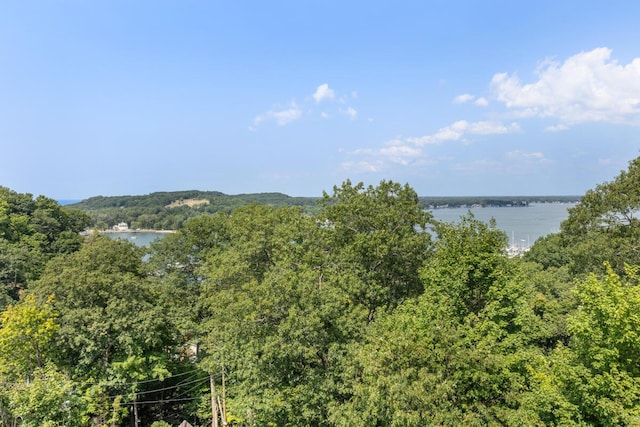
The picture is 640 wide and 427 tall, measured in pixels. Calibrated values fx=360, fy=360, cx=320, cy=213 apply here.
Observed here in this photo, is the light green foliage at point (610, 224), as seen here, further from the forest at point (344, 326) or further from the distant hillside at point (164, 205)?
the distant hillside at point (164, 205)

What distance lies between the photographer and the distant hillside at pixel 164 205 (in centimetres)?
10238

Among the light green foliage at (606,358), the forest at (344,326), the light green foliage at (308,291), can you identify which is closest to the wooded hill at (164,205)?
the forest at (344,326)

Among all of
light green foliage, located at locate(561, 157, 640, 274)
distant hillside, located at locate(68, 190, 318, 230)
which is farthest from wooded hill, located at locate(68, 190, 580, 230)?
light green foliage, located at locate(561, 157, 640, 274)

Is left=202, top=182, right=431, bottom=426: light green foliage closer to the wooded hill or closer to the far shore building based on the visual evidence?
the wooded hill

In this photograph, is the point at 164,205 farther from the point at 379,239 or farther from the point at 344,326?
the point at 344,326

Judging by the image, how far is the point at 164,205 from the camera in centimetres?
13325

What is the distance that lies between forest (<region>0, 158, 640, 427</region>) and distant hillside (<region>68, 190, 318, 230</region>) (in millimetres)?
70909

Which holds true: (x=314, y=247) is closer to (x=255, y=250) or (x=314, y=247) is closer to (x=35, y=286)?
(x=255, y=250)

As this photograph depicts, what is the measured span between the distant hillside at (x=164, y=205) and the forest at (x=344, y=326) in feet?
233

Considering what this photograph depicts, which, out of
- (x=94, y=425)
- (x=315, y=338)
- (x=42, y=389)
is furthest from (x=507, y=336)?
(x=94, y=425)

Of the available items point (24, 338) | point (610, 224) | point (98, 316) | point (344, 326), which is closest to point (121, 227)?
point (24, 338)

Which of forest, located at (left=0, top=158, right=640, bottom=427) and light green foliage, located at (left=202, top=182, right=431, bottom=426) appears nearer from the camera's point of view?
forest, located at (left=0, top=158, right=640, bottom=427)

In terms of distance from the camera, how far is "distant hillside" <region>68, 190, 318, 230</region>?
10238 centimetres

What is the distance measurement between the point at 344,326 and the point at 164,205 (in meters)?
136
